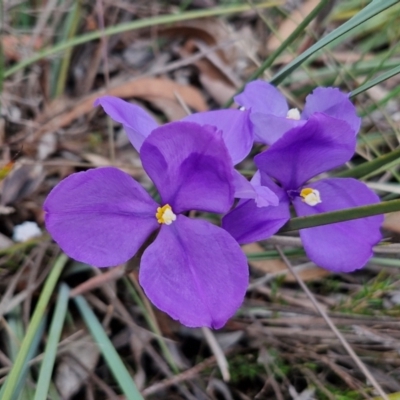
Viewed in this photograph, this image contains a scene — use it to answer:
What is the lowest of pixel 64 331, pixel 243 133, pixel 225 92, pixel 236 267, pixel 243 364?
pixel 64 331

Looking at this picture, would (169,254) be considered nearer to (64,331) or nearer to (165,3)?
(64,331)

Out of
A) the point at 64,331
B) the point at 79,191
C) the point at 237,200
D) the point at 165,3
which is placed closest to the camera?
the point at 79,191

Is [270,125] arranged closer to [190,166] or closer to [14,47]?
[190,166]

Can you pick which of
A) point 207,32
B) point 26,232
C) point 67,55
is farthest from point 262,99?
point 207,32

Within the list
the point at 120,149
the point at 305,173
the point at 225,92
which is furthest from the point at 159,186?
the point at 225,92

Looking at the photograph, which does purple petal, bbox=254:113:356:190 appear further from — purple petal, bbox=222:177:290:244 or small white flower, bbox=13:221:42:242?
small white flower, bbox=13:221:42:242

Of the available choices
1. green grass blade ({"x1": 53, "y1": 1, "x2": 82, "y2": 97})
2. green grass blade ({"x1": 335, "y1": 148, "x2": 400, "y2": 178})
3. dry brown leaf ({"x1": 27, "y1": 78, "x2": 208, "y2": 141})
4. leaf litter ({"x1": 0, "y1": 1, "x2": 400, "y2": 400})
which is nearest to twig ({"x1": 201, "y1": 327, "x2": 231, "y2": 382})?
leaf litter ({"x1": 0, "y1": 1, "x2": 400, "y2": 400})
